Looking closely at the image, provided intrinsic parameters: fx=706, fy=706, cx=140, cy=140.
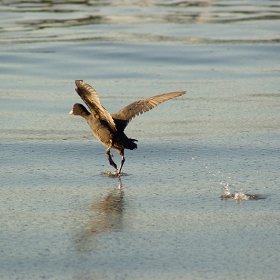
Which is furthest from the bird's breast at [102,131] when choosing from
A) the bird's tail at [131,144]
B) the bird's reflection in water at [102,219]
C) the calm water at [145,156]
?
the bird's reflection in water at [102,219]

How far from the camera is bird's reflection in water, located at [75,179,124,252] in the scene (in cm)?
545

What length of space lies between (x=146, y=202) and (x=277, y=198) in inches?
47.4

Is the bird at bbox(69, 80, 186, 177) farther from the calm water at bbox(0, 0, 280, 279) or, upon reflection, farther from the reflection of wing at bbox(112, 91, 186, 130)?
the calm water at bbox(0, 0, 280, 279)

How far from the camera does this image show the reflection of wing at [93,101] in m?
7.27

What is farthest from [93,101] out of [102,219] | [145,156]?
[102,219]

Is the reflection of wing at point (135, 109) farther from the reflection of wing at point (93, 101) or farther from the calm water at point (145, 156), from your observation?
the calm water at point (145, 156)

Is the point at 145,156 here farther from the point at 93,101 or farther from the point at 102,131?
the point at 93,101

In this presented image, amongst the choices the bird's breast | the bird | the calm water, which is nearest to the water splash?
the calm water

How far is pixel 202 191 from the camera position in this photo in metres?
6.73

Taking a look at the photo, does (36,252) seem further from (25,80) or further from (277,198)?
(25,80)

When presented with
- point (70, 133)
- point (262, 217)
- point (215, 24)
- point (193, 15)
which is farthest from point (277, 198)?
point (193, 15)

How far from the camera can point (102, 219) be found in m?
5.95

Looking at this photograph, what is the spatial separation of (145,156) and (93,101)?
939mm

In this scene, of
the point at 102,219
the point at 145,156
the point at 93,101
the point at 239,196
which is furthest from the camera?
the point at 145,156
